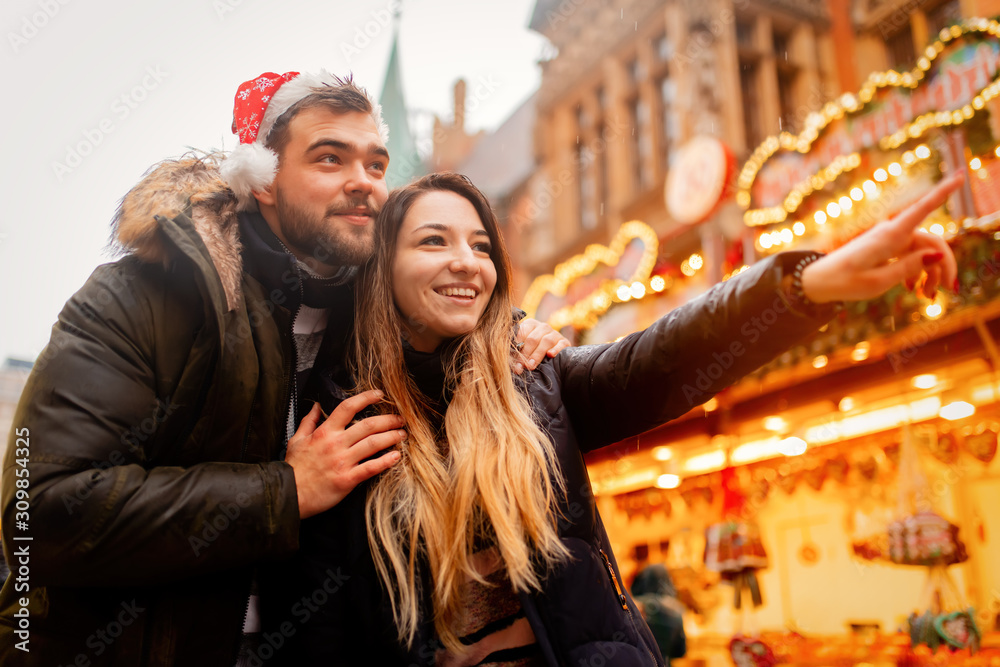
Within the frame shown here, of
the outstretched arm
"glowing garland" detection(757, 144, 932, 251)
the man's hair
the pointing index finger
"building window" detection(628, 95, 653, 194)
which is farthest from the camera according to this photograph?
"building window" detection(628, 95, 653, 194)

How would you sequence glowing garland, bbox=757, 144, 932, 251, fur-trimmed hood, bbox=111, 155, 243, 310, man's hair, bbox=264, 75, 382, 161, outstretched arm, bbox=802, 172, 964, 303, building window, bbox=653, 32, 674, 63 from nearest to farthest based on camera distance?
outstretched arm, bbox=802, 172, 964, 303 → fur-trimmed hood, bbox=111, 155, 243, 310 → man's hair, bbox=264, 75, 382, 161 → glowing garland, bbox=757, 144, 932, 251 → building window, bbox=653, 32, 674, 63

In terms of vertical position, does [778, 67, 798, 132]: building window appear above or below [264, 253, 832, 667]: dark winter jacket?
above

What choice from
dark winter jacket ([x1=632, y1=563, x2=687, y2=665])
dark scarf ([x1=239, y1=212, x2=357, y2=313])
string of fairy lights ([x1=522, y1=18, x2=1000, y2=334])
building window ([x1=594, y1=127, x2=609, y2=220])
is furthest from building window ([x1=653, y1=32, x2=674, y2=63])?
dark scarf ([x1=239, y1=212, x2=357, y2=313])

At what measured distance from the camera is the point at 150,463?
1717 mm

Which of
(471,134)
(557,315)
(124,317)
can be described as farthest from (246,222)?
(471,134)

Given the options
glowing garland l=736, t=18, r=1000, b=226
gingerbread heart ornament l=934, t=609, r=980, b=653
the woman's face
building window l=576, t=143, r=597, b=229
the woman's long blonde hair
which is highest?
building window l=576, t=143, r=597, b=229

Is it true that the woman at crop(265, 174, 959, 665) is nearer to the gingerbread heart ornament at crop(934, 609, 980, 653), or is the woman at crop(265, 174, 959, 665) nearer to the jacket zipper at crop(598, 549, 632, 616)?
the jacket zipper at crop(598, 549, 632, 616)

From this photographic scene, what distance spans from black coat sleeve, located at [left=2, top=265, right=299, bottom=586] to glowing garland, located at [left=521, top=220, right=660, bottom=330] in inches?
280

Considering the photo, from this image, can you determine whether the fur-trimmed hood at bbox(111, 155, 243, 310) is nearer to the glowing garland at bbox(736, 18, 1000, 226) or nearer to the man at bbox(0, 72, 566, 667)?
the man at bbox(0, 72, 566, 667)

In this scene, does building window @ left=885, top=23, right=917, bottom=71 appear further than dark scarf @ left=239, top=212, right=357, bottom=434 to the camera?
Yes

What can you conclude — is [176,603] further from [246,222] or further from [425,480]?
[246,222]

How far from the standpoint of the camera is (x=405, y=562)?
1.74m

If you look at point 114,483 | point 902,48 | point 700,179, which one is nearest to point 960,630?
point 114,483

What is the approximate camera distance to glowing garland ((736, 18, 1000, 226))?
5.48 metres
